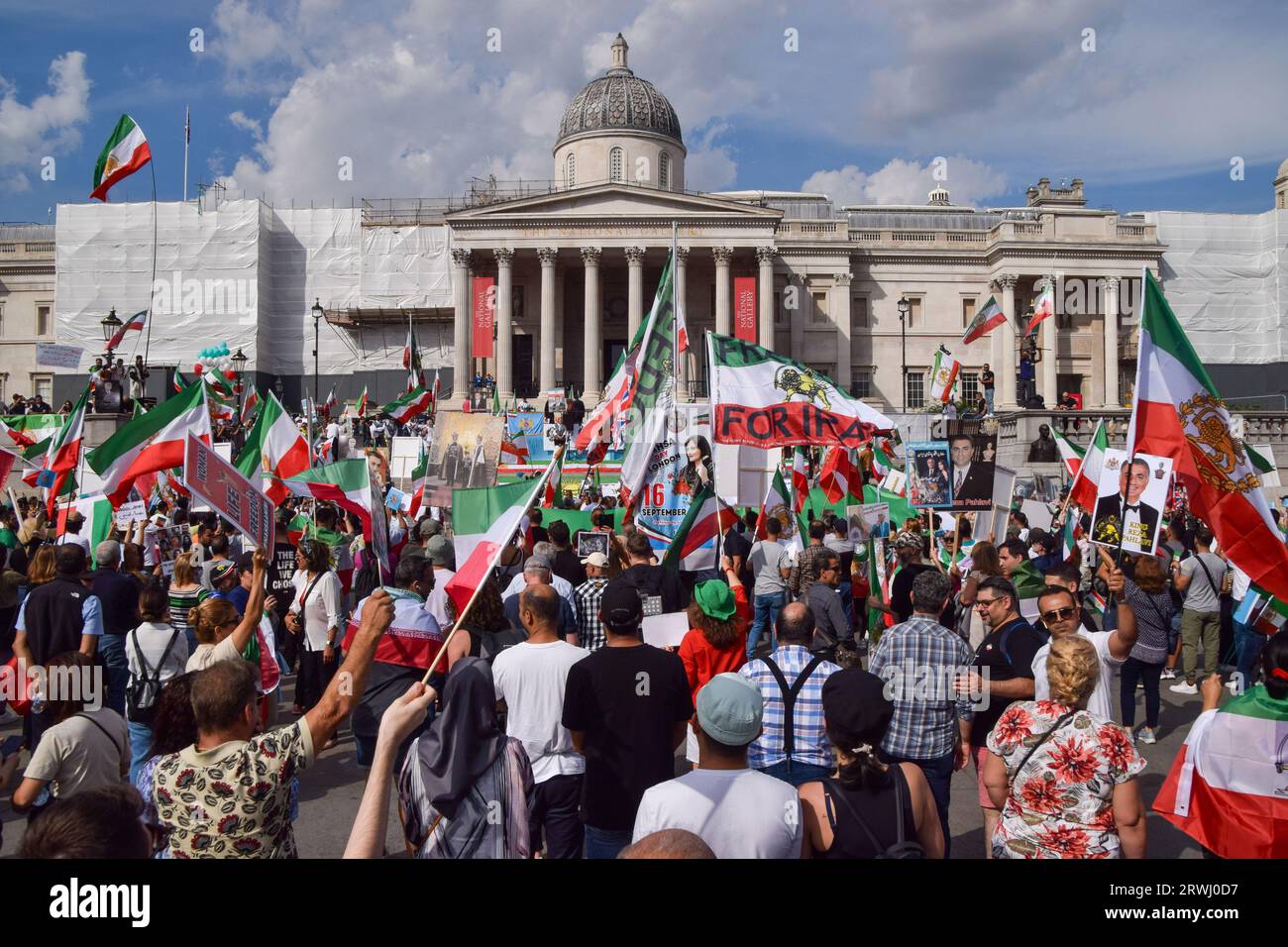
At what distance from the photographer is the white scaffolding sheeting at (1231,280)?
174 ft

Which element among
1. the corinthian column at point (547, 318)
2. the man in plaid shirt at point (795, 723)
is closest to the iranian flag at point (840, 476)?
the man in plaid shirt at point (795, 723)

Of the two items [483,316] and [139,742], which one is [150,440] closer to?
[139,742]

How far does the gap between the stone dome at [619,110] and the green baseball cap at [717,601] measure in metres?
50.2

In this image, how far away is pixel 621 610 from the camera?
452 centimetres

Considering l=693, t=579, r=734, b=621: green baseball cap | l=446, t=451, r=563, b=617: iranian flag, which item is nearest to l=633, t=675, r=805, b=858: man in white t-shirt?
l=446, t=451, r=563, b=617: iranian flag

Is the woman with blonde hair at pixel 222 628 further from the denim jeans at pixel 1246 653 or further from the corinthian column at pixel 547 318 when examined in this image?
the corinthian column at pixel 547 318

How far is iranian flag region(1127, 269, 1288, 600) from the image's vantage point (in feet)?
16.7

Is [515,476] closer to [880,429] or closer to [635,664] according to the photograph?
[880,429]

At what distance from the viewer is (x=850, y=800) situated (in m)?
3.38

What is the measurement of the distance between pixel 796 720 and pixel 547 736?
4.03 feet

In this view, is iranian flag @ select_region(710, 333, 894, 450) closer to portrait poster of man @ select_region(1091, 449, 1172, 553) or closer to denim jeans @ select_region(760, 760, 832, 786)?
portrait poster of man @ select_region(1091, 449, 1172, 553)

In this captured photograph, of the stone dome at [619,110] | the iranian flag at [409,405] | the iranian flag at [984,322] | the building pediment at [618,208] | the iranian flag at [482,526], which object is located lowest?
the iranian flag at [482,526]

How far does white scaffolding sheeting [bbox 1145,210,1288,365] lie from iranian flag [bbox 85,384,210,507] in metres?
55.3
